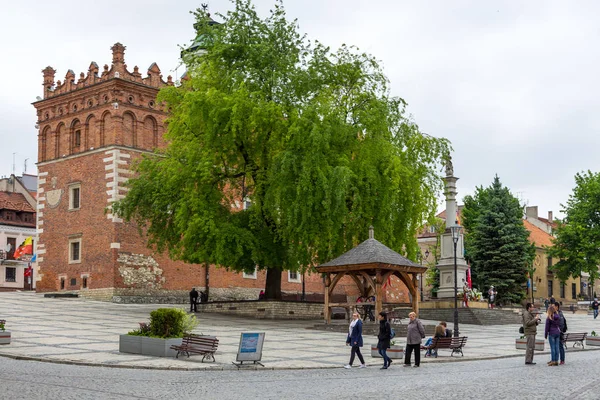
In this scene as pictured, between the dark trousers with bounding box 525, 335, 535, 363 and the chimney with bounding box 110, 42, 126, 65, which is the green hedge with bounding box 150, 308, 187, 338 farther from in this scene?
the chimney with bounding box 110, 42, 126, 65

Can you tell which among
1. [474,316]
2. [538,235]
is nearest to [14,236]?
[474,316]

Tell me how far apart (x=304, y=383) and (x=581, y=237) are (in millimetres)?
54784

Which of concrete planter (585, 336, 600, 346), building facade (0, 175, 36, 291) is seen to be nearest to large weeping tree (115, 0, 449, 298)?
concrete planter (585, 336, 600, 346)

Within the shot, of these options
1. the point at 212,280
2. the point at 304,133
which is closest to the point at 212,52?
the point at 304,133

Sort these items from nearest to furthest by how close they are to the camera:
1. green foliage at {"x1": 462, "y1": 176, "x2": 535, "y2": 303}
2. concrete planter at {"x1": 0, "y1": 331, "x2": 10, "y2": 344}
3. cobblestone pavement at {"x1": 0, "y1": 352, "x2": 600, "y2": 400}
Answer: cobblestone pavement at {"x1": 0, "y1": 352, "x2": 600, "y2": 400}
concrete planter at {"x1": 0, "y1": 331, "x2": 10, "y2": 344}
green foliage at {"x1": 462, "y1": 176, "x2": 535, "y2": 303}

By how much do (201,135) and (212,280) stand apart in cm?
1532

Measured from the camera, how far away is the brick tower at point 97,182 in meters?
45.9

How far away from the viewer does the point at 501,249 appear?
188ft

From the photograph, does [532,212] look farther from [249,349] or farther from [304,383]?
[304,383]

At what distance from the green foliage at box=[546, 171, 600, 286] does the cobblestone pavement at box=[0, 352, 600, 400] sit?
159ft

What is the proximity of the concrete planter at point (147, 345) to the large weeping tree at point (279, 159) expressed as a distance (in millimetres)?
12625

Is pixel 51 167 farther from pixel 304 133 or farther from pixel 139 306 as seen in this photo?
pixel 304 133

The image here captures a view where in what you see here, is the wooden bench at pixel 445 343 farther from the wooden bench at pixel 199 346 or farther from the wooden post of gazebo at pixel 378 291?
the wooden post of gazebo at pixel 378 291

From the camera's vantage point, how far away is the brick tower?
4591cm
